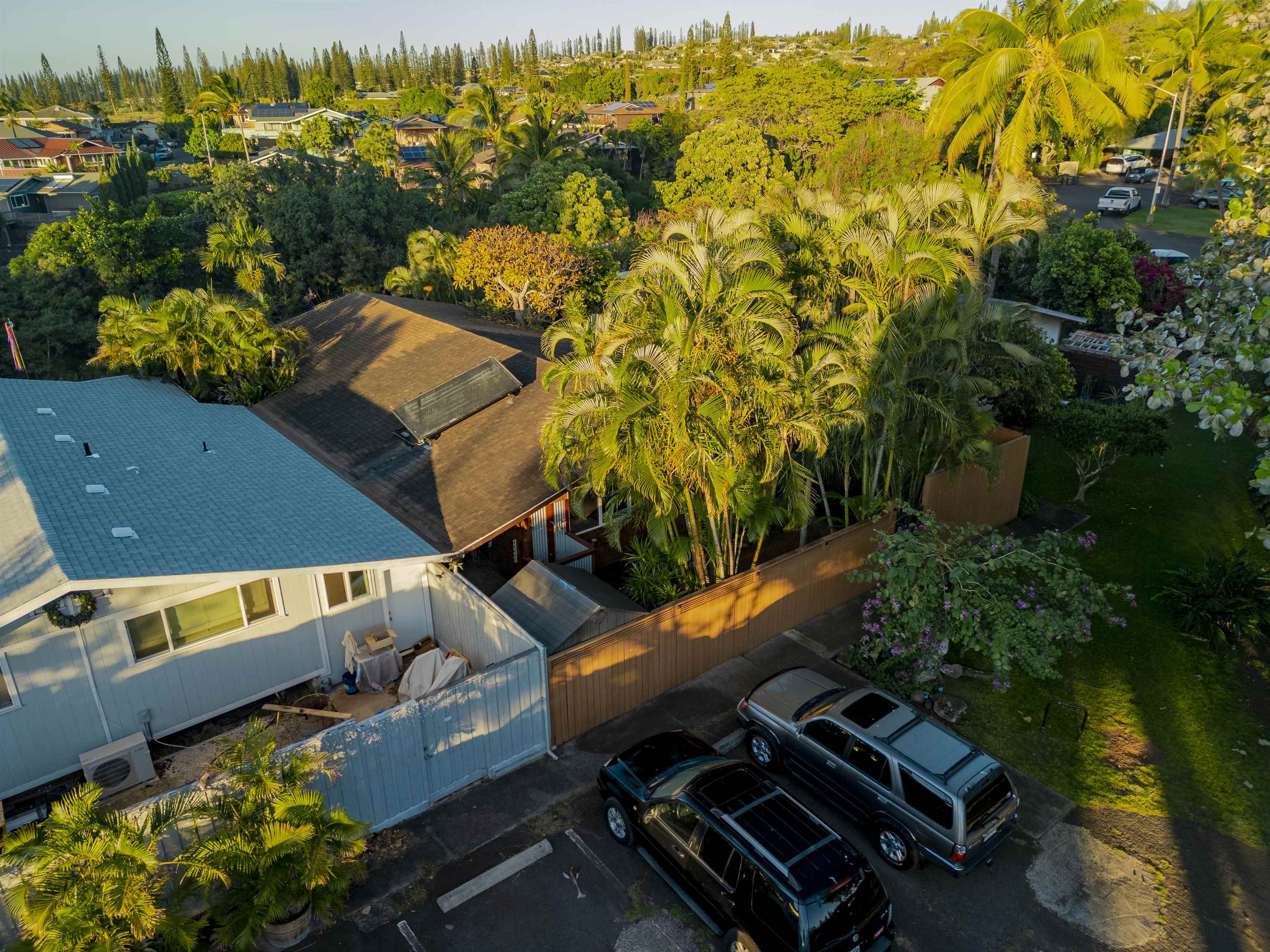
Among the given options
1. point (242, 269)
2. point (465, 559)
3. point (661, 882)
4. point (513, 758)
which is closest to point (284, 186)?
point (242, 269)

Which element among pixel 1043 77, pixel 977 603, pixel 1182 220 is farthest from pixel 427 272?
pixel 1182 220

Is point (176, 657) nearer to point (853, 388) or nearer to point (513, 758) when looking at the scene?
point (513, 758)

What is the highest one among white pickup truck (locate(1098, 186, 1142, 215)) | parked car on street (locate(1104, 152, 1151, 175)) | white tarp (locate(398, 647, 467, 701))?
parked car on street (locate(1104, 152, 1151, 175))

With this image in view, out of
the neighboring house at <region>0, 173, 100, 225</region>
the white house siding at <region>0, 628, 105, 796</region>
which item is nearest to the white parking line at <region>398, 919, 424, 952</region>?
the white house siding at <region>0, 628, 105, 796</region>

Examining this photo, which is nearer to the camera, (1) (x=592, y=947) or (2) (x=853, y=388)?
(1) (x=592, y=947)

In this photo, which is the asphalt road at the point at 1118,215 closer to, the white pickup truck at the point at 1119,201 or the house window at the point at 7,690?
the white pickup truck at the point at 1119,201

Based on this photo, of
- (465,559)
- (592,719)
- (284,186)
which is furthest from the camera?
(284,186)

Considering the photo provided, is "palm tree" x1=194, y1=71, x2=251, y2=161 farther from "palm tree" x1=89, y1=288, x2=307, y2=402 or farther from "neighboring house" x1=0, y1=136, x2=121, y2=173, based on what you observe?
"palm tree" x1=89, y1=288, x2=307, y2=402
